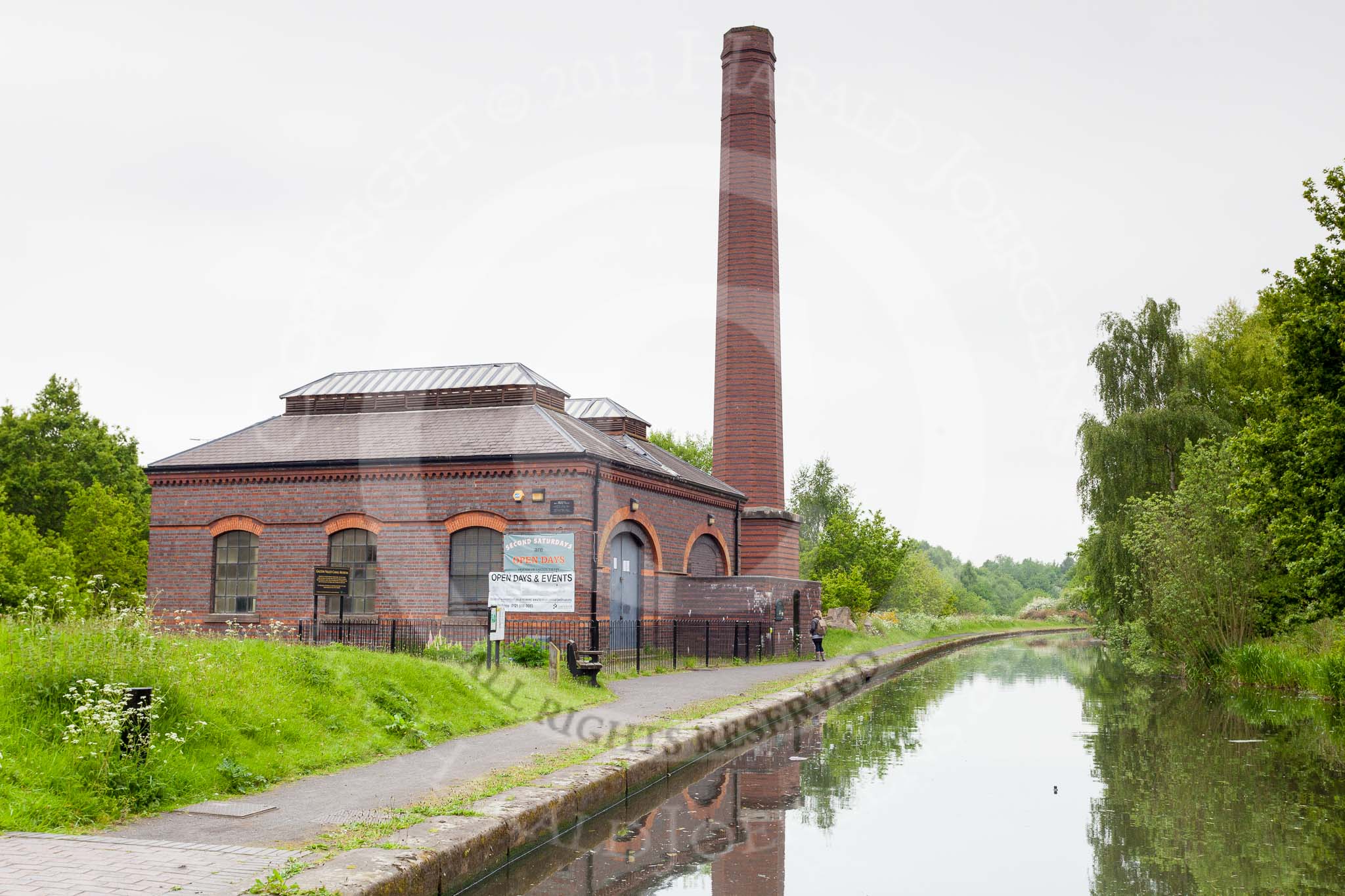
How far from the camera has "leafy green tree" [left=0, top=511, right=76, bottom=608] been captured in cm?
3278

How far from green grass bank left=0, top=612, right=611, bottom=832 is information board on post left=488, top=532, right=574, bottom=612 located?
8309 mm

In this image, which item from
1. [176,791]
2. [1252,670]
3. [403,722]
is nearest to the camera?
[176,791]

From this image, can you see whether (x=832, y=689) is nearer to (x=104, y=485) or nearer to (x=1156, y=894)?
(x=1156, y=894)

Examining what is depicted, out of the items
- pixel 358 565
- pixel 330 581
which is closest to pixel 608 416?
pixel 358 565

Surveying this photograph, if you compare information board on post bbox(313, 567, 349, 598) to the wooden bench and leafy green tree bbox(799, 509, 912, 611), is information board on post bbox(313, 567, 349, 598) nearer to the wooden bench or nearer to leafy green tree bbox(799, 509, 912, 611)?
the wooden bench

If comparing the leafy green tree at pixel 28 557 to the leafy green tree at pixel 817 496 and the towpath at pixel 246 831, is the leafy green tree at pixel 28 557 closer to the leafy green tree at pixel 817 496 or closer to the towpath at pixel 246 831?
the towpath at pixel 246 831

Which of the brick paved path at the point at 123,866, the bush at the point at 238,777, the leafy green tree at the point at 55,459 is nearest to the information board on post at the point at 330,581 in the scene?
the bush at the point at 238,777

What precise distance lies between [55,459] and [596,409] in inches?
1092

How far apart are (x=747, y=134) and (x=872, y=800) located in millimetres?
25762

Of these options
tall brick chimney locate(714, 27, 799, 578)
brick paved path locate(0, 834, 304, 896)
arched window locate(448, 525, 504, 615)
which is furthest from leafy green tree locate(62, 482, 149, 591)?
brick paved path locate(0, 834, 304, 896)

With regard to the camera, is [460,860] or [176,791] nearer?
[460,860]

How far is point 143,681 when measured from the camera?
8.66 m

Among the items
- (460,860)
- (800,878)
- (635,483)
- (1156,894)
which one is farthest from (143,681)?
(635,483)

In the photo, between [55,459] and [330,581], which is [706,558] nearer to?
[330,581]
